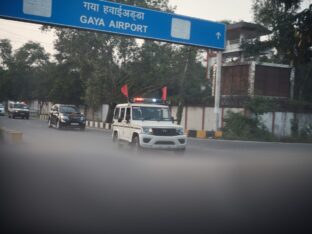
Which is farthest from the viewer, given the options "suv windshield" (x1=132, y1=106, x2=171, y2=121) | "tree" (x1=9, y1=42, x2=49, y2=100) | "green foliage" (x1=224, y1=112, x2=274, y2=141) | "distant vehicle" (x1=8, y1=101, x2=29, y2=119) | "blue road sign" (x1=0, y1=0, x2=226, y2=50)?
"tree" (x1=9, y1=42, x2=49, y2=100)

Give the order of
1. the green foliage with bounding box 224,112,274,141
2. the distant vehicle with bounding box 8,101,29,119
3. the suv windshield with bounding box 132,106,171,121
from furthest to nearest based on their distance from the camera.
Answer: the distant vehicle with bounding box 8,101,29,119
the green foliage with bounding box 224,112,274,141
the suv windshield with bounding box 132,106,171,121

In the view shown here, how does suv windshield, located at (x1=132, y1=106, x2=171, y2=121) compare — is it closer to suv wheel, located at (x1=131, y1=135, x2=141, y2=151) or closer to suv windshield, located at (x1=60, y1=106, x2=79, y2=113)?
suv wheel, located at (x1=131, y1=135, x2=141, y2=151)

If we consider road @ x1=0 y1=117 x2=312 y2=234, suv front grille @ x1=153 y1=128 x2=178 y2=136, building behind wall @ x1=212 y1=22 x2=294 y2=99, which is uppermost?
building behind wall @ x1=212 y1=22 x2=294 y2=99

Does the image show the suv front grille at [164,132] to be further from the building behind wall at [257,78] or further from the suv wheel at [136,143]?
the building behind wall at [257,78]

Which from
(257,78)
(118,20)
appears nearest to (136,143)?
(118,20)

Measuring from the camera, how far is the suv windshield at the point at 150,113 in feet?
44.6

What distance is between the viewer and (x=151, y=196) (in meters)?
6.87

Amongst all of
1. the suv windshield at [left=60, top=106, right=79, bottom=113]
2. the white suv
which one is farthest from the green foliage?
the white suv

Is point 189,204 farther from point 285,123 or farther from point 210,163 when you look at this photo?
point 285,123

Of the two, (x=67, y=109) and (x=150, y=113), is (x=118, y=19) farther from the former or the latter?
(x=150, y=113)

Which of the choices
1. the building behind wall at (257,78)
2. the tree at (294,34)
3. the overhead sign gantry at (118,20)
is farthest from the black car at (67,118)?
the tree at (294,34)

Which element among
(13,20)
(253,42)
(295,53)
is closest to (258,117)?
(253,42)

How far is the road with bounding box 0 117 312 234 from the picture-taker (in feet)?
17.3

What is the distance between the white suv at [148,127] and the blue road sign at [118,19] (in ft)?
26.3
